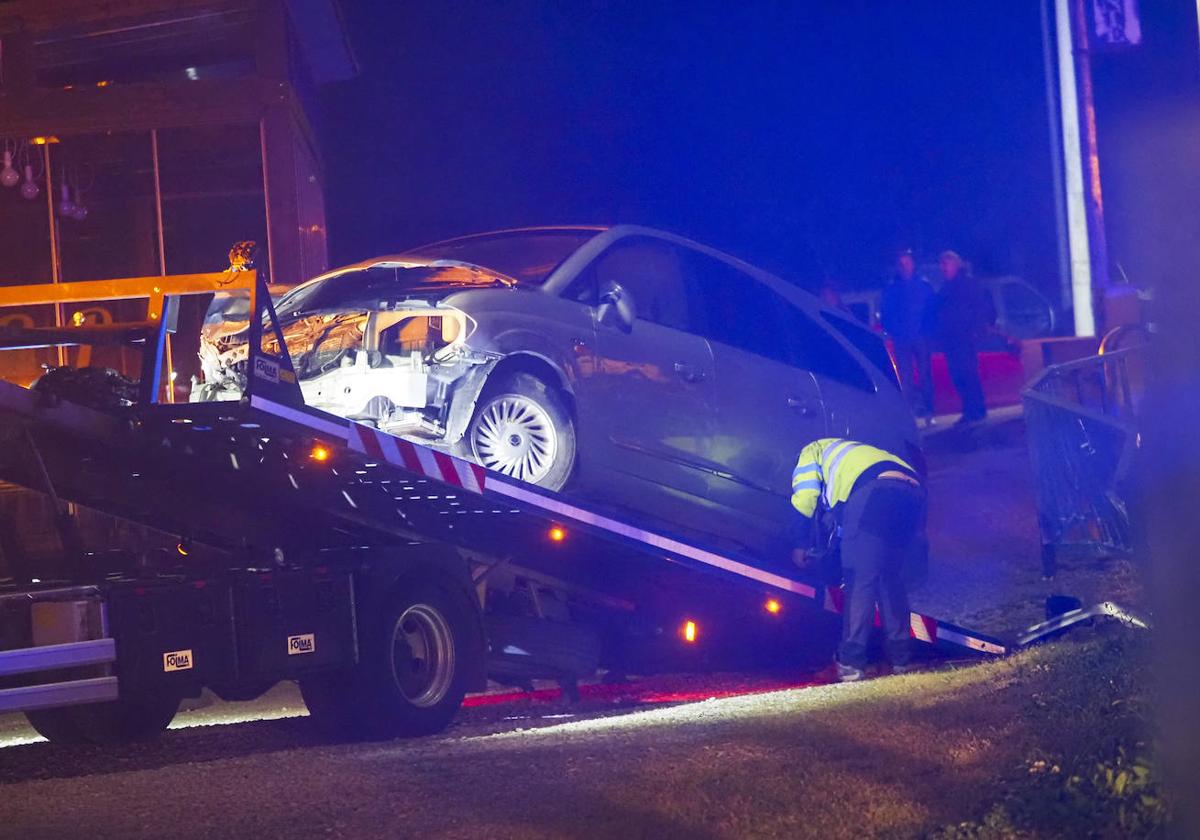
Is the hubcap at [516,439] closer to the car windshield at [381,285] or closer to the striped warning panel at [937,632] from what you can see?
the car windshield at [381,285]

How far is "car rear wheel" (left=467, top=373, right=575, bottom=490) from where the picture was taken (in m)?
7.78

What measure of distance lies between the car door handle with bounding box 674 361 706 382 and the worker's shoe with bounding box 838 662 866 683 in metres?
1.94

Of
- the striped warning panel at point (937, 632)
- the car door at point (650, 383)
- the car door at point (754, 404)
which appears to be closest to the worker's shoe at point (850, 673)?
the striped warning panel at point (937, 632)

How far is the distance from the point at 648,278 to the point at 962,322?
7.37 m

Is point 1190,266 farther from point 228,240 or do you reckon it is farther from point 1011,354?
point 1011,354

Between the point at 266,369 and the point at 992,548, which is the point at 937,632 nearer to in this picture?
the point at 992,548

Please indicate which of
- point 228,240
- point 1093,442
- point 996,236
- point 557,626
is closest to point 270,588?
point 557,626

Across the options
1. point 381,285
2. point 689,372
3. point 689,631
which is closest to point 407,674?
point 381,285

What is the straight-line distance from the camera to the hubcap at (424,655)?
7.68 metres

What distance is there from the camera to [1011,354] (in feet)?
59.3

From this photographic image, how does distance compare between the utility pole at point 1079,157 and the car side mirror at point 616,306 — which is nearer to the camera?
the car side mirror at point 616,306

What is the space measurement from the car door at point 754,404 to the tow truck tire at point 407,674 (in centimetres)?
193

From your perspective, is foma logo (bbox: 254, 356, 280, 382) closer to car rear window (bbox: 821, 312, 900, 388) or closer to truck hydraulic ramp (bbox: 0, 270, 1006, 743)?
truck hydraulic ramp (bbox: 0, 270, 1006, 743)

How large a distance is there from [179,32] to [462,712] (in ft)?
27.3
